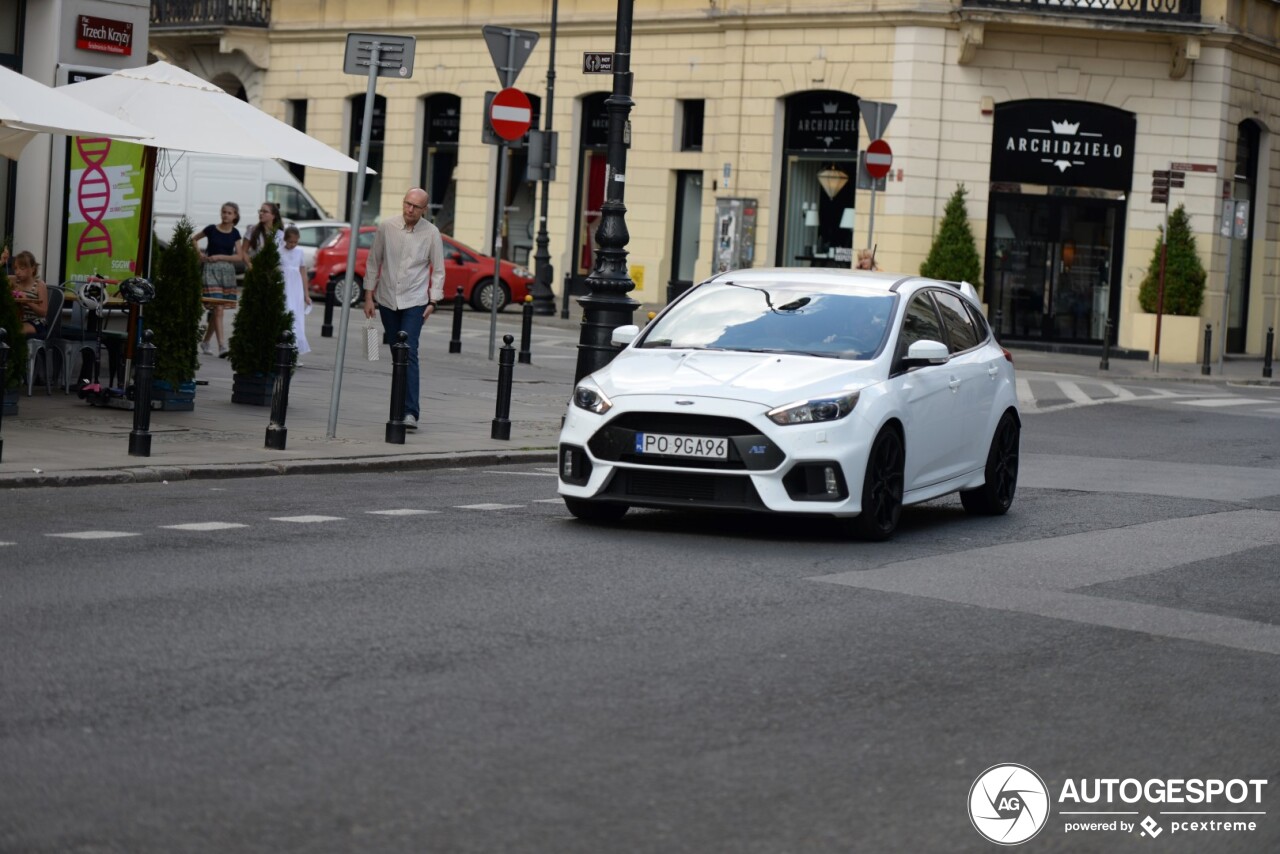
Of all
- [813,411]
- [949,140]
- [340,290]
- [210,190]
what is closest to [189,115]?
[813,411]

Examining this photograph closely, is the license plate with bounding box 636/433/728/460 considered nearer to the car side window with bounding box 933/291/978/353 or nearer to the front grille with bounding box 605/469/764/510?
the front grille with bounding box 605/469/764/510

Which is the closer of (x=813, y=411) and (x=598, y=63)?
(x=813, y=411)

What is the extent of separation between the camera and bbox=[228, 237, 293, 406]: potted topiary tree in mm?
17125

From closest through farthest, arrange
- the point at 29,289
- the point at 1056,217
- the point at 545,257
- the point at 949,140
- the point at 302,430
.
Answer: the point at 302,430
the point at 29,289
the point at 949,140
the point at 1056,217
the point at 545,257

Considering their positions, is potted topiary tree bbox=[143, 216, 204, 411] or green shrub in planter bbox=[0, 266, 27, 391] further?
potted topiary tree bbox=[143, 216, 204, 411]

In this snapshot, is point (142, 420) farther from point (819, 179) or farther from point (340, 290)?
point (819, 179)

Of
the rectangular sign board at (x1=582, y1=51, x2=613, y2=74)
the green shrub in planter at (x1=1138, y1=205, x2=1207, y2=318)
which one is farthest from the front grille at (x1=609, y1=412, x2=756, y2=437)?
the green shrub in planter at (x1=1138, y1=205, x2=1207, y2=318)

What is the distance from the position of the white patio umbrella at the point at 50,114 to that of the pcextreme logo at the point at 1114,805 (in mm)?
9617

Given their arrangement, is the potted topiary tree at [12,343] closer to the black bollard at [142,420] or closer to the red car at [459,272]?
the black bollard at [142,420]

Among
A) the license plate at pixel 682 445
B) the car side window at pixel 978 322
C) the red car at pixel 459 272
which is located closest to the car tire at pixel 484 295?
the red car at pixel 459 272

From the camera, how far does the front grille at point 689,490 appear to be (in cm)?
1079

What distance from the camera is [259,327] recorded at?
56.5 ft

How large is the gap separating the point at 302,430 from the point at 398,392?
0.97 metres

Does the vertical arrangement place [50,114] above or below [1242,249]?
below
